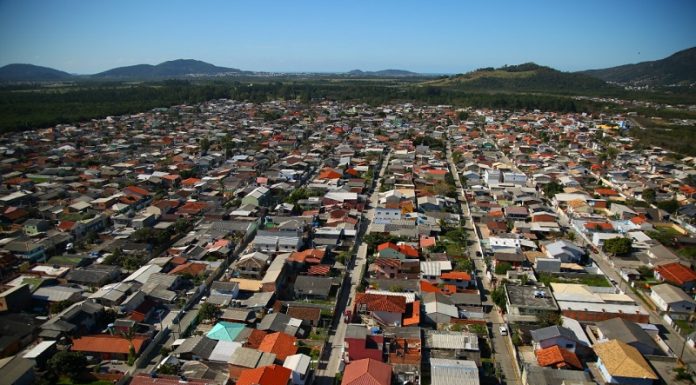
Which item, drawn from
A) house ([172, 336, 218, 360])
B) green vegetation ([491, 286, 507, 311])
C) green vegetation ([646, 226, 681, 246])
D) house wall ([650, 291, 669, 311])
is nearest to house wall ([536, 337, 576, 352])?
green vegetation ([491, 286, 507, 311])

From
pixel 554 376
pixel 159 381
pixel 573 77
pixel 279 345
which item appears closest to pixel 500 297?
pixel 554 376

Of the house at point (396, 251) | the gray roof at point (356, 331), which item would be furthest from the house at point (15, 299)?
the house at point (396, 251)

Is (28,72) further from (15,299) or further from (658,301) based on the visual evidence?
(658,301)

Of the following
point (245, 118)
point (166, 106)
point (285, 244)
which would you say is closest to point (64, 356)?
point (285, 244)

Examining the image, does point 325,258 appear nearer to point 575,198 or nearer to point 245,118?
point 575,198

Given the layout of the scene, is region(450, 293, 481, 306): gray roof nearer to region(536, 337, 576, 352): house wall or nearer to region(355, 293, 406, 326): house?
region(355, 293, 406, 326): house

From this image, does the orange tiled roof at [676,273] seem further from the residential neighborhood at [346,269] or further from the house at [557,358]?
the house at [557,358]

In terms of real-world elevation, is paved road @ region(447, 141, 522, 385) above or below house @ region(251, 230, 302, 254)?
below
